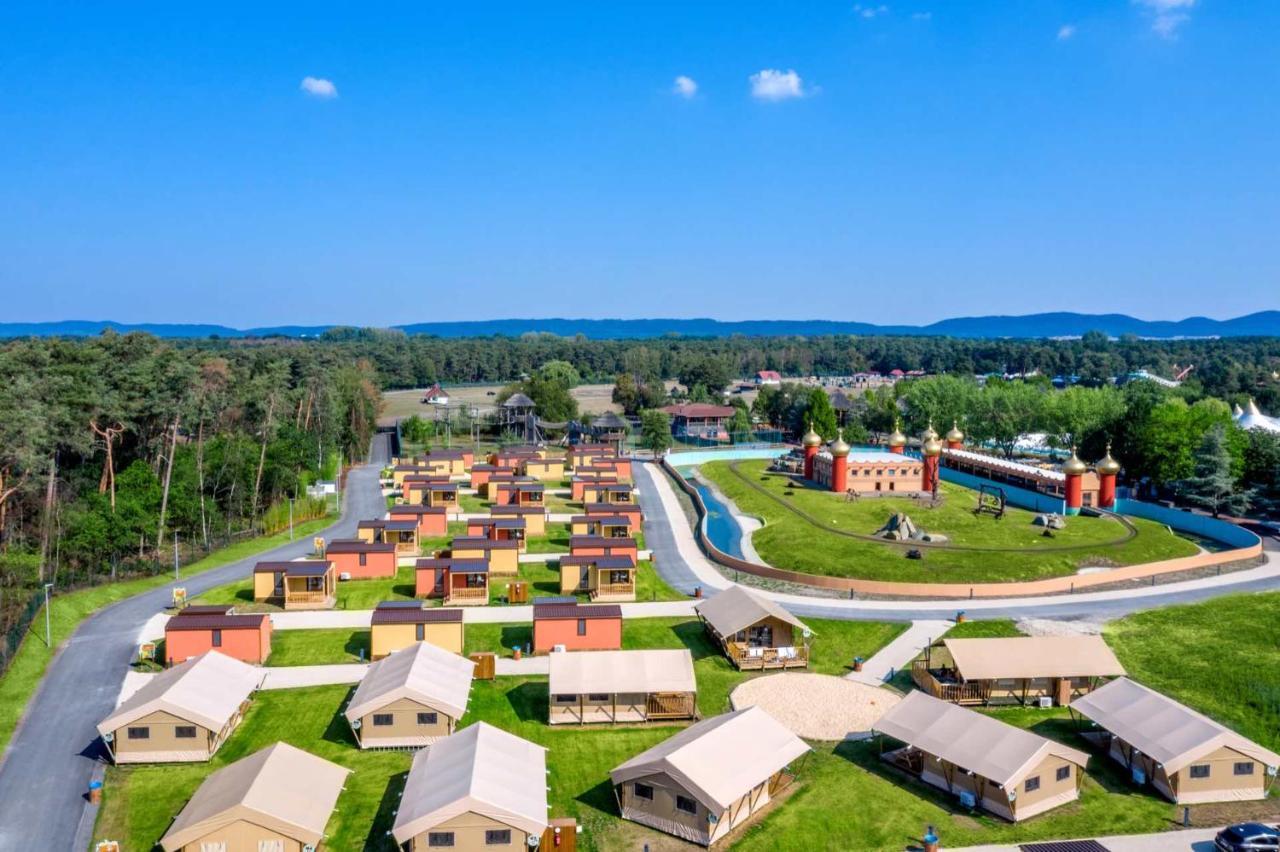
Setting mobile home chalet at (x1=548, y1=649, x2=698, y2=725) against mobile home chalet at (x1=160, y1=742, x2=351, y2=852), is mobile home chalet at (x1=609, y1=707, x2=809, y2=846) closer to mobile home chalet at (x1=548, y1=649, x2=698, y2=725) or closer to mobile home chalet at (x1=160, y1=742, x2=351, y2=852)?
mobile home chalet at (x1=548, y1=649, x2=698, y2=725)

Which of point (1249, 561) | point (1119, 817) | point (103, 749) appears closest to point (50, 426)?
point (103, 749)

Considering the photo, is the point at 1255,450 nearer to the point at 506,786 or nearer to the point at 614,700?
the point at 614,700

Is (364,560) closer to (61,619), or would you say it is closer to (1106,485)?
(61,619)

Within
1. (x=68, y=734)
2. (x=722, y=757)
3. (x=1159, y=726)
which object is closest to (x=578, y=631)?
(x=722, y=757)

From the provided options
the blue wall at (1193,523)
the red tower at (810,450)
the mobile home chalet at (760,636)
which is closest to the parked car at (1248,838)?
the mobile home chalet at (760,636)

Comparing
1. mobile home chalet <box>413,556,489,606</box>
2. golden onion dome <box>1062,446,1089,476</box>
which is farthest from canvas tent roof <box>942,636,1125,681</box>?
golden onion dome <box>1062,446,1089,476</box>

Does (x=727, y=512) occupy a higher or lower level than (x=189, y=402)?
lower

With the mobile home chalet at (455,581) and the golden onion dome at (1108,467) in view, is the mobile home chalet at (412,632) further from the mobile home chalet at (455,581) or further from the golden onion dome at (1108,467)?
the golden onion dome at (1108,467)
